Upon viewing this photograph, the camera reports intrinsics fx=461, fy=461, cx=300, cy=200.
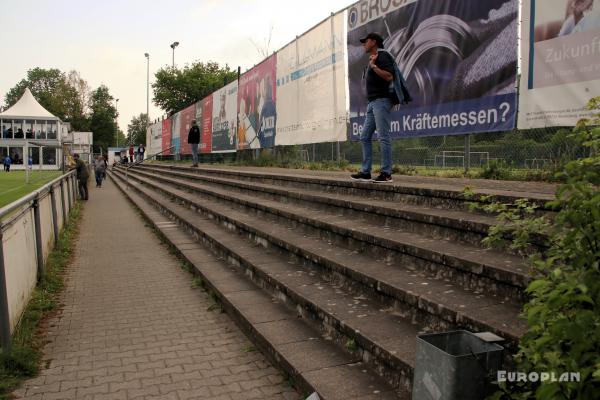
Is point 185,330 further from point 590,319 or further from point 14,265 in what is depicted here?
point 590,319

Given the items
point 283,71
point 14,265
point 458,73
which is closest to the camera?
point 14,265

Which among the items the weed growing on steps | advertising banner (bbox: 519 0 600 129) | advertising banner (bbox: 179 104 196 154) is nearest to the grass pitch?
advertising banner (bbox: 179 104 196 154)

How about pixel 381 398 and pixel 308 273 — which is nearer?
pixel 381 398

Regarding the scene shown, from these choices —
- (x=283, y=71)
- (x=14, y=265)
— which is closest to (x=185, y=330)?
(x=14, y=265)

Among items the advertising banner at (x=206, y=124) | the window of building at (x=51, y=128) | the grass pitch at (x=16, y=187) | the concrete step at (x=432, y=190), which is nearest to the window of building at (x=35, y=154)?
the window of building at (x=51, y=128)

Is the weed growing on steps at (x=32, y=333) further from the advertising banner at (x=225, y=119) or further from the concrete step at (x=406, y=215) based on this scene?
the advertising banner at (x=225, y=119)

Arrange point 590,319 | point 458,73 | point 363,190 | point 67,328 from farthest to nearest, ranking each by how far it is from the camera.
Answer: point 458,73, point 363,190, point 67,328, point 590,319

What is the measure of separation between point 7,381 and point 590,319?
3.66 metres

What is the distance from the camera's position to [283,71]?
40.2 feet

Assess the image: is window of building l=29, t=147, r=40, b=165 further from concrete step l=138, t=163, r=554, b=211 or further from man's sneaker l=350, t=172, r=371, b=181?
man's sneaker l=350, t=172, r=371, b=181

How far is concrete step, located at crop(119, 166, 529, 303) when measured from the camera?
2.81 metres

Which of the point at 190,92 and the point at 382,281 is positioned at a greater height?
the point at 190,92

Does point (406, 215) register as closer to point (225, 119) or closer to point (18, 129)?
point (225, 119)

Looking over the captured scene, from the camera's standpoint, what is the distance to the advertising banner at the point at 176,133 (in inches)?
→ 1139
